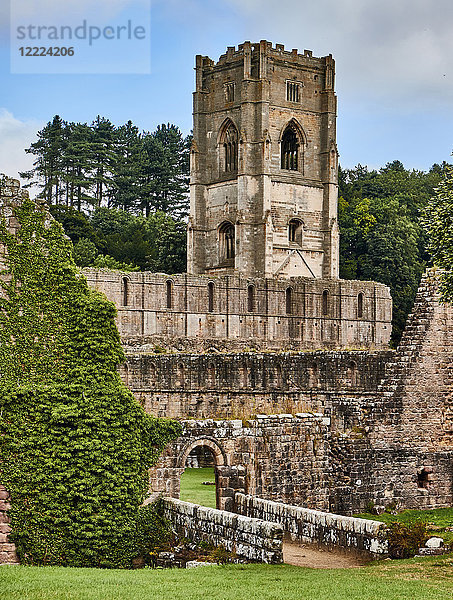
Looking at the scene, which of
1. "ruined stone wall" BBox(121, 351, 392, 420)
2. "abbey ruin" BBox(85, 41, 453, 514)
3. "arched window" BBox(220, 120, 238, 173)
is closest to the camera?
"abbey ruin" BBox(85, 41, 453, 514)

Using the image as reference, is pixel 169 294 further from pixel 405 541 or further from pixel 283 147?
pixel 405 541

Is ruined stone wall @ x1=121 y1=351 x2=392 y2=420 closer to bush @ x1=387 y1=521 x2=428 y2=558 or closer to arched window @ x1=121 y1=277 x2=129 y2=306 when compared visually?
bush @ x1=387 y1=521 x2=428 y2=558

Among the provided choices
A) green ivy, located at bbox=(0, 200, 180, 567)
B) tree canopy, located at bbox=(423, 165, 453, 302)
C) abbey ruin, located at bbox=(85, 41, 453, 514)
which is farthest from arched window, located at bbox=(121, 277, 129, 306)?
green ivy, located at bbox=(0, 200, 180, 567)

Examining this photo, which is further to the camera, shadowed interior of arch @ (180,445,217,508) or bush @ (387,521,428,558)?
shadowed interior of arch @ (180,445,217,508)

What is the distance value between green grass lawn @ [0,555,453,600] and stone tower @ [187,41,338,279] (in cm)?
6718

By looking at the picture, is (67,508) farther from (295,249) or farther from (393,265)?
(393,265)

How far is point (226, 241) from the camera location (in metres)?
87.2

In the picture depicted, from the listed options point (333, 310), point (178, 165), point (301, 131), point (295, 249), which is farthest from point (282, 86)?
point (178, 165)

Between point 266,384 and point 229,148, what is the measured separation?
202ft

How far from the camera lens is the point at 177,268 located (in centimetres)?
8994

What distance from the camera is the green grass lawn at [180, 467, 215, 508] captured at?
2456cm

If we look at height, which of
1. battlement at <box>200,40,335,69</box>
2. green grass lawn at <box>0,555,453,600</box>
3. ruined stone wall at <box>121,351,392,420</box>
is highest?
battlement at <box>200,40,335,69</box>

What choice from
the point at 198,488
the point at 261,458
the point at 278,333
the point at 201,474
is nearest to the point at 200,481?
the point at 198,488

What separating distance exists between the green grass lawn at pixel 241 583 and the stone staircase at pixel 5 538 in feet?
3.66
